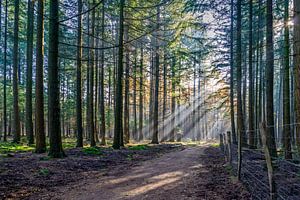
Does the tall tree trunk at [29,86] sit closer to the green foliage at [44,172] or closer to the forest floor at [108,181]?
the forest floor at [108,181]

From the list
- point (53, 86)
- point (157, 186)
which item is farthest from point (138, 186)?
point (53, 86)

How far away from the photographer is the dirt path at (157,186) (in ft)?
21.0

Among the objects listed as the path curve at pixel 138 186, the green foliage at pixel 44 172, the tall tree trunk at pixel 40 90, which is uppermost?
the tall tree trunk at pixel 40 90

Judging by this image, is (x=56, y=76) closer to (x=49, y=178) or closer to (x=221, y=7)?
(x=49, y=178)

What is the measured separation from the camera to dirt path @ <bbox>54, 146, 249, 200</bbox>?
252 inches

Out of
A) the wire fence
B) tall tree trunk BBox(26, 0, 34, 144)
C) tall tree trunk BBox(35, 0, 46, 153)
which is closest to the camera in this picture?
the wire fence

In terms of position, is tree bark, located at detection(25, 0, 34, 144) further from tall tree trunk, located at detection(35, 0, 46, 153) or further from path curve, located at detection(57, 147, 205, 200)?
path curve, located at detection(57, 147, 205, 200)

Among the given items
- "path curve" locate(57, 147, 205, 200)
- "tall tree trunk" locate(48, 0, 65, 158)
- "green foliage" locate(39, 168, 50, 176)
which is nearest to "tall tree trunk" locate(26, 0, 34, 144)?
"tall tree trunk" locate(48, 0, 65, 158)

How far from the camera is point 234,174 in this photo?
9055 mm

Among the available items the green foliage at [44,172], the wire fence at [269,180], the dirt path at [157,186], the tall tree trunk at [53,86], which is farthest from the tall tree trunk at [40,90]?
the wire fence at [269,180]

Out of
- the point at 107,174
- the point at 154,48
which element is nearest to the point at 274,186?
the point at 107,174

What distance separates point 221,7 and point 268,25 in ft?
23.3

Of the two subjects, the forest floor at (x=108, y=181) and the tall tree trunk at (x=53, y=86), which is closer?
the forest floor at (x=108, y=181)

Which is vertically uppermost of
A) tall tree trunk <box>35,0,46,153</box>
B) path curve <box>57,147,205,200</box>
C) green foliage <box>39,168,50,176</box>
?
tall tree trunk <box>35,0,46,153</box>
